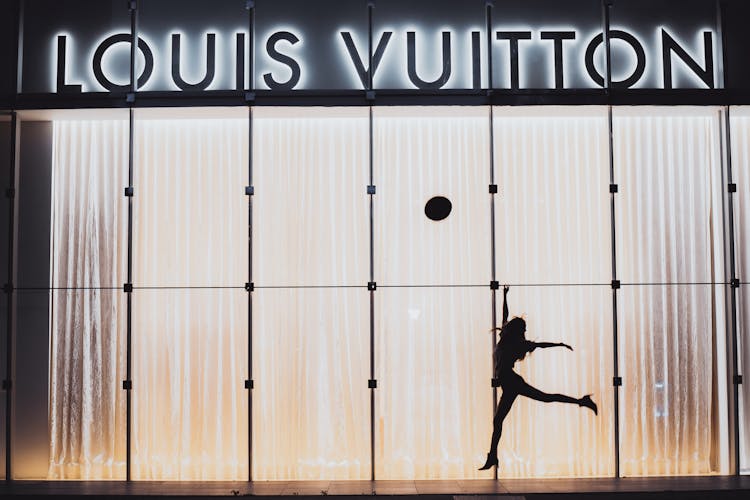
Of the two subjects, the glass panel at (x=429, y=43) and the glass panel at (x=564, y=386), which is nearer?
the glass panel at (x=564, y=386)

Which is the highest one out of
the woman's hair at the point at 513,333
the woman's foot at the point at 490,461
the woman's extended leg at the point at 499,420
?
the woman's hair at the point at 513,333

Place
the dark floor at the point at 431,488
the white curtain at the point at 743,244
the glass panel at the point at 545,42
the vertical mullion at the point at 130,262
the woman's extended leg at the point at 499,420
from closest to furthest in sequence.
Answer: the dark floor at the point at 431,488 < the woman's extended leg at the point at 499,420 < the vertical mullion at the point at 130,262 < the white curtain at the point at 743,244 < the glass panel at the point at 545,42

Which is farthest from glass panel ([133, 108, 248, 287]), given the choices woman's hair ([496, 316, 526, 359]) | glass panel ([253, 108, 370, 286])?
woman's hair ([496, 316, 526, 359])

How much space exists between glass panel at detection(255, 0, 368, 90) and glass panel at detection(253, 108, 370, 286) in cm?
38

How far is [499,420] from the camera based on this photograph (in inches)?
306

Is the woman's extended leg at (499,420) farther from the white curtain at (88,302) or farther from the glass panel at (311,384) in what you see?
the white curtain at (88,302)

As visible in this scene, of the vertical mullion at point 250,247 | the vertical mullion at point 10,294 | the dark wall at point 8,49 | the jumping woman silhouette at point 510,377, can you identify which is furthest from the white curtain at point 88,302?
the jumping woman silhouette at point 510,377

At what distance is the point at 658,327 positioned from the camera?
8.42 metres

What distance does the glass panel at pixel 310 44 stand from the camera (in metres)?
8.42

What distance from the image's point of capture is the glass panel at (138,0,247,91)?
27.7 ft

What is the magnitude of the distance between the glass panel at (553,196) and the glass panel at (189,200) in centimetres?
303

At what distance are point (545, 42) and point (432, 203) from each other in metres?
2.30

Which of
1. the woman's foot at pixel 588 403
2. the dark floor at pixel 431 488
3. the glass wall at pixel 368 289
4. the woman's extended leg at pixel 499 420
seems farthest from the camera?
the glass wall at pixel 368 289

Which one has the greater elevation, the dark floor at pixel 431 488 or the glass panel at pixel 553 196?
the glass panel at pixel 553 196
